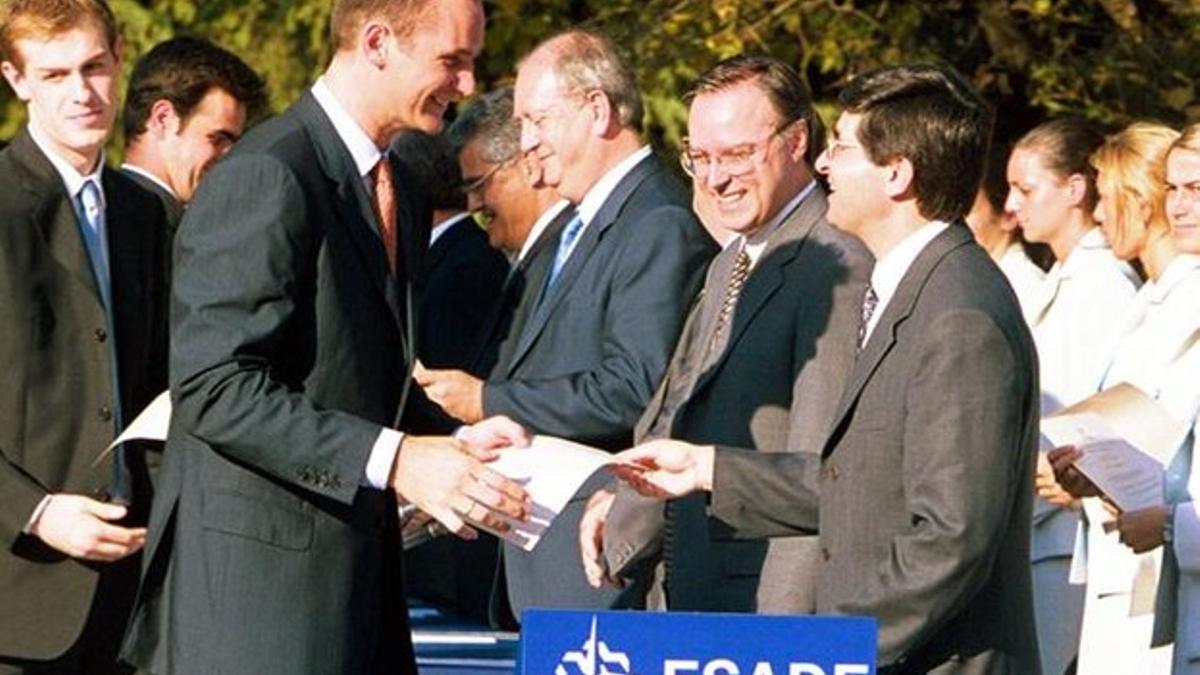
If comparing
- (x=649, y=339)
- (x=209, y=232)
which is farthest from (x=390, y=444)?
(x=649, y=339)

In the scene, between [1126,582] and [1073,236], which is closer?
[1126,582]

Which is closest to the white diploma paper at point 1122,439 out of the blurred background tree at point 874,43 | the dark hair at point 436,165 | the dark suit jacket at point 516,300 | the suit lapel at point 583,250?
the suit lapel at point 583,250

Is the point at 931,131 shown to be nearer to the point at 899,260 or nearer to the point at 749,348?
the point at 899,260

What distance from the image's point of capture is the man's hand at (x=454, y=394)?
26.3 feet

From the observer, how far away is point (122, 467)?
7.11m

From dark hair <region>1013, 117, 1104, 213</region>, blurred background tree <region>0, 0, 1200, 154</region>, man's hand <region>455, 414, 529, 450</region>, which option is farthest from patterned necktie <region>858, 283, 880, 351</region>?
blurred background tree <region>0, 0, 1200, 154</region>

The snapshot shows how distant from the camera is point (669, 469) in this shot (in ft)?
21.8

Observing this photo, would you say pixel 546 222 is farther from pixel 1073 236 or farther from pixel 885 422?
pixel 885 422

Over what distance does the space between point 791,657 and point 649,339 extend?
236 centimetres

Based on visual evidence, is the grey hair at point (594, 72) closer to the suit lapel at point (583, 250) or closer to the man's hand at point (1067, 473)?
the suit lapel at point (583, 250)

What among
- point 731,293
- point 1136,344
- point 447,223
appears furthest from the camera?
point 447,223

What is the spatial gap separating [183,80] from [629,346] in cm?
146

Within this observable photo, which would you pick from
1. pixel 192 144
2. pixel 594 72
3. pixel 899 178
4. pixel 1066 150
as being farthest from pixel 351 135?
pixel 1066 150

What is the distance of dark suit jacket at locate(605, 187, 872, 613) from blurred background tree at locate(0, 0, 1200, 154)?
592cm
